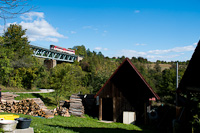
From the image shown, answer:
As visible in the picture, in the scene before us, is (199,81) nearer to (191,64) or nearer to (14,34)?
(191,64)

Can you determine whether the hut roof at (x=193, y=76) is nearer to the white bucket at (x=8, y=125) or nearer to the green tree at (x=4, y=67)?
the white bucket at (x=8, y=125)

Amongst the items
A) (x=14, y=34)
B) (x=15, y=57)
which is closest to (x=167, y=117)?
(x=15, y=57)

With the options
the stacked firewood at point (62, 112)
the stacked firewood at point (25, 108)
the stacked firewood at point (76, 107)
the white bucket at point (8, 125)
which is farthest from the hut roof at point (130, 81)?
the white bucket at point (8, 125)

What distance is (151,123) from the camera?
745 inches

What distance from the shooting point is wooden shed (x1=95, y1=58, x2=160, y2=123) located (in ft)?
61.4

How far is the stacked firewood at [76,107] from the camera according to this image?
20.4 meters

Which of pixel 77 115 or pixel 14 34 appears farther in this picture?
pixel 14 34

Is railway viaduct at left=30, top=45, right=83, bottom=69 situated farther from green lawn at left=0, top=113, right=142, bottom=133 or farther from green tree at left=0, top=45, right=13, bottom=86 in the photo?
green lawn at left=0, top=113, right=142, bottom=133

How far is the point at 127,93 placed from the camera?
19.4 metres

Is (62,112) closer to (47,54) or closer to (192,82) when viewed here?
(192,82)

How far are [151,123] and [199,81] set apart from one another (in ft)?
38.6

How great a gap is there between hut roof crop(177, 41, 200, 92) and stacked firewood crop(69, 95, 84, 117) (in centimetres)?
1288

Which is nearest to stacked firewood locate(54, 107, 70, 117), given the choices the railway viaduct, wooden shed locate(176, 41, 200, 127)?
wooden shed locate(176, 41, 200, 127)

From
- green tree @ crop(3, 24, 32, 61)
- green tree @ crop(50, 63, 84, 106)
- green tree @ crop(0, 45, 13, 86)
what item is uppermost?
green tree @ crop(3, 24, 32, 61)
